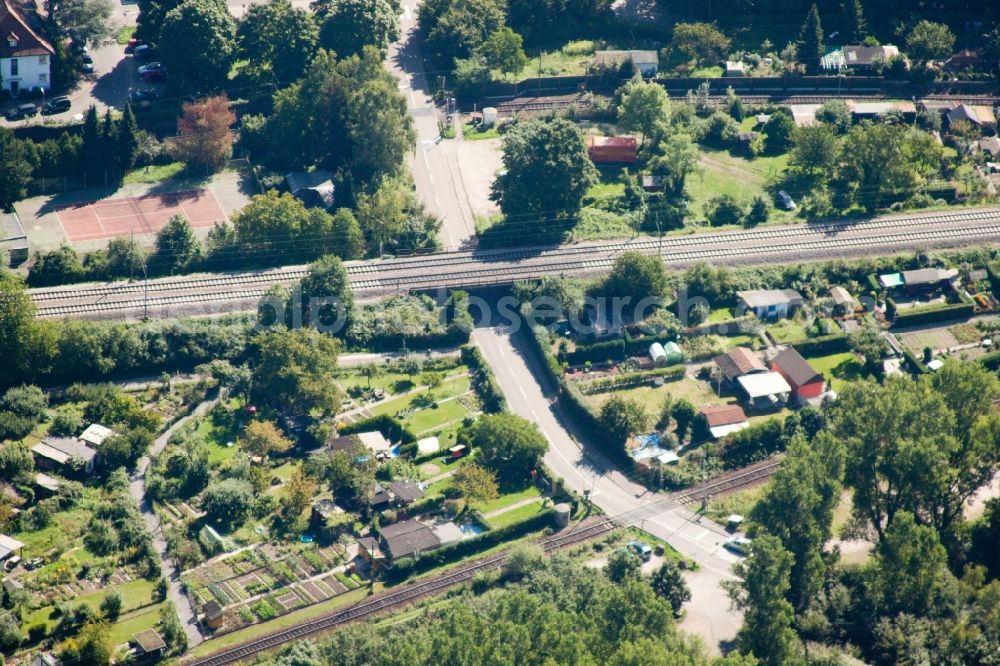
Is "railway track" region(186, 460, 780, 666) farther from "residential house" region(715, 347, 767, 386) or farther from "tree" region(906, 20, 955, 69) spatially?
"tree" region(906, 20, 955, 69)

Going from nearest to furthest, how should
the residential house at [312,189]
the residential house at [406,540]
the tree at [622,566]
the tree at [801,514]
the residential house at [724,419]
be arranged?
1. the tree at [801,514]
2. the tree at [622,566]
3. the residential house at [406,540]
4. the residential house at [724,419]
5. the residential house at [312,189]

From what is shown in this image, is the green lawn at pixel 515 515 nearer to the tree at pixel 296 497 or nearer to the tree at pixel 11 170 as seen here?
the tree at pixel 296 497

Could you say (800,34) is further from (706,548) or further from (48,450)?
(48,450)

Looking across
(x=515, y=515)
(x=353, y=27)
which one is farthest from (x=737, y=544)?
(x=353, y=27)

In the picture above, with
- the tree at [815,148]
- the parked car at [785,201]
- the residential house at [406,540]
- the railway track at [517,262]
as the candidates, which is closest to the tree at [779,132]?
the tree at [815,148]

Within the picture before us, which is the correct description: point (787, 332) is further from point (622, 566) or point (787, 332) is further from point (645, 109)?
point (622, 566)

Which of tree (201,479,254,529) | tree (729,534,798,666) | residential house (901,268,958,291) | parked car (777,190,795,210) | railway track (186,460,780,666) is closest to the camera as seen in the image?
tree (729,534,798,666)

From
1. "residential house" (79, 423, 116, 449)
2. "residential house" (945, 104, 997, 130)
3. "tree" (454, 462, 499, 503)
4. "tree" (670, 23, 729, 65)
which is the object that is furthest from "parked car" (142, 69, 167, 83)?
"residential house" (945, 104, 997, 130)
